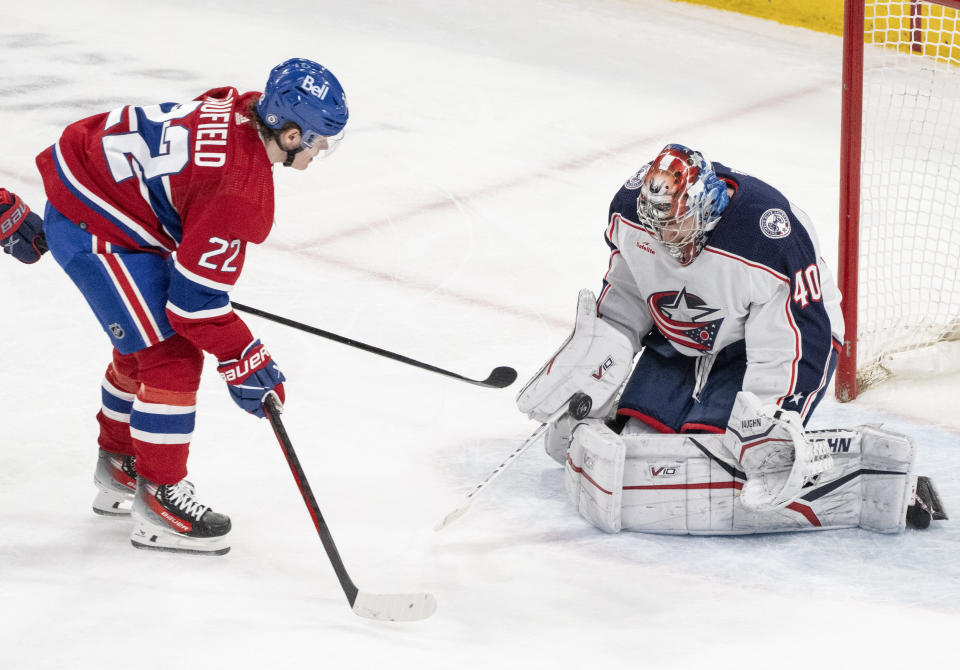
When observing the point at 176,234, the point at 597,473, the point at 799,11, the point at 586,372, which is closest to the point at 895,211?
the point at 586,372

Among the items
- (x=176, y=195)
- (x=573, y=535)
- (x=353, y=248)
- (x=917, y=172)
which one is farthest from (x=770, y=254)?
(x=353, y=248)

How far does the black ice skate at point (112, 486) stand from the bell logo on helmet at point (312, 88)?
2.95 ft

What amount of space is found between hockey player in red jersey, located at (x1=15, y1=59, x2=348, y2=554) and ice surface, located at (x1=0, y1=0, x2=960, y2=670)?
0.72 feet

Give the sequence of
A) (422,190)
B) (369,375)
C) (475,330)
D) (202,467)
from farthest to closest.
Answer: (422,190)
(475,330)
(369,375)
(202,467)

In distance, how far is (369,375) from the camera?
11.2 feet

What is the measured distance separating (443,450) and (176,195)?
977 millimetres

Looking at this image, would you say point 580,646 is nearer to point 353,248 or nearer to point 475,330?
point 475,330

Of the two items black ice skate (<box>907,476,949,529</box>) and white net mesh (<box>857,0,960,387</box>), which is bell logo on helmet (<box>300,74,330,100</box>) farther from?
white net mesh (<box>857,0,960,387</box>)

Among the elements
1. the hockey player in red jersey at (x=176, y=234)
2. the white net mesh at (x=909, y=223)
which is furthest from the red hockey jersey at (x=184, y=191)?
the white net mesh at (x=909, y=223)

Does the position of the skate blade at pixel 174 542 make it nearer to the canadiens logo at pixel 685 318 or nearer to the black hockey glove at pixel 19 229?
the black hockey glove at pixel 19 229

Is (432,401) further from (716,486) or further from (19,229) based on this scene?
(19,229)

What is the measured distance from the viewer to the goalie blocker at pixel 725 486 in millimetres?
2621

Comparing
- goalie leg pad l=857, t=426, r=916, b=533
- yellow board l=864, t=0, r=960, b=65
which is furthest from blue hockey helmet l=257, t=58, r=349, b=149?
yellow board l=864, t=0, r=960, b=65

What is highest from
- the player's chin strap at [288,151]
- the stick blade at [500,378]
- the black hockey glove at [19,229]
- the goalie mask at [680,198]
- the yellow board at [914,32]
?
the yellow board at [914,32]
